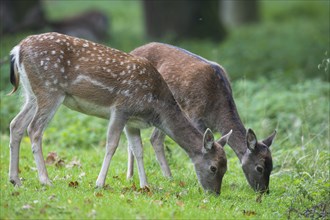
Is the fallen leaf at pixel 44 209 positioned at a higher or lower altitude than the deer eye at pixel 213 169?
higher

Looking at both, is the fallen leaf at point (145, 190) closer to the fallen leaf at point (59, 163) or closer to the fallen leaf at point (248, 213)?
the fallen leaf at point (248, 213)

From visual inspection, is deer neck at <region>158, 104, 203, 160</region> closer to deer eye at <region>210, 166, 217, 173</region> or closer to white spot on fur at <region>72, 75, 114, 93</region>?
deer eye at <region>210, 166, 217, 173</region>

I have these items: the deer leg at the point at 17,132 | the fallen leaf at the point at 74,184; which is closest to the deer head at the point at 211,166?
the fallen leaf at the point at 74,184

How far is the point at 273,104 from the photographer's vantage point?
1417cm

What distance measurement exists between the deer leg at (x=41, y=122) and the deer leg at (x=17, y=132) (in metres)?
0.18

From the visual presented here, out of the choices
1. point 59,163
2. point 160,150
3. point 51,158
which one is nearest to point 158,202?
point 160,150

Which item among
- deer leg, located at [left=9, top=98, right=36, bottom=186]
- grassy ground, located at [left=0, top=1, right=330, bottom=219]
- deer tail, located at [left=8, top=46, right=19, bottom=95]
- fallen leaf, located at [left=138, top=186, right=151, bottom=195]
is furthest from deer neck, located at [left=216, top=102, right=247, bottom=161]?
deer tail, located at [left=8, top=46, right=19, bottom=95]

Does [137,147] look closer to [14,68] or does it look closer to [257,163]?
[257,163]

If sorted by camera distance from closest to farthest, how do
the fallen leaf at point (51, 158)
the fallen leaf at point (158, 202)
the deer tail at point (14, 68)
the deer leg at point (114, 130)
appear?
the fallen leaf at point (158, 202) → the deer tail at point (14, 68) → the deer leg at point (114, 130) → the fallen leaf at point (51, 158)

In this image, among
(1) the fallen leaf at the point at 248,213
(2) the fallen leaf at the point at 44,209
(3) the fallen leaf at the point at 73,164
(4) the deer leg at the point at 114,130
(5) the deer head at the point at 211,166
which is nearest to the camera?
(2) the fallen leaf at the point at 44,209

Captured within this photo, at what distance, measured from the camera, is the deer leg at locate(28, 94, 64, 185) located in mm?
8602

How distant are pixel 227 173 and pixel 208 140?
1621 millimetres

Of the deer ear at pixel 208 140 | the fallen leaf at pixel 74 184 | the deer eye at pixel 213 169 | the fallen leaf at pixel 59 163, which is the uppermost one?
the deer ear at pixel 208 140

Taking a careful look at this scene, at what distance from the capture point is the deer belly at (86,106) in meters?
8.93
